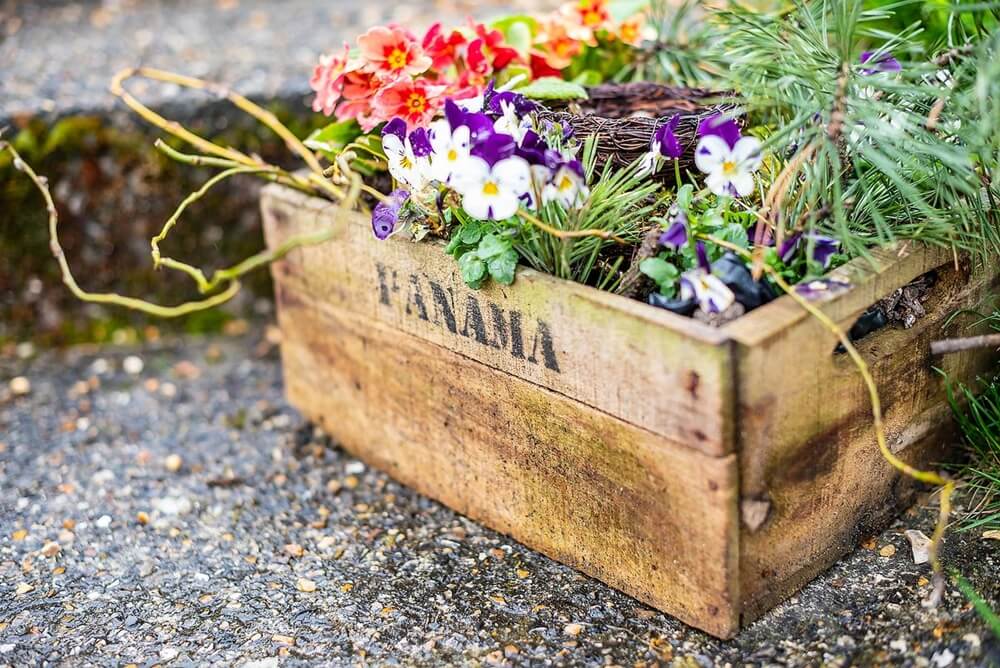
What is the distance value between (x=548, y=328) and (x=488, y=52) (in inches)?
28.1

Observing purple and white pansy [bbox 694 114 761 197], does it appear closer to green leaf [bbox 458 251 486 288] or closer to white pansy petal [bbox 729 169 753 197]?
white pansy petal [bbox 729 169 753 197]

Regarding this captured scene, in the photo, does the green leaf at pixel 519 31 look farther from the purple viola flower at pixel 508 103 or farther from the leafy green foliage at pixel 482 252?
the leafy green foliage at pixel 482 252

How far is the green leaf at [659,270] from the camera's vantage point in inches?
61.5

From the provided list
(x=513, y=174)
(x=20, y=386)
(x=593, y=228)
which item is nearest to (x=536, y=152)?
(x=513, y=174)

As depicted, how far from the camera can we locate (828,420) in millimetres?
1597

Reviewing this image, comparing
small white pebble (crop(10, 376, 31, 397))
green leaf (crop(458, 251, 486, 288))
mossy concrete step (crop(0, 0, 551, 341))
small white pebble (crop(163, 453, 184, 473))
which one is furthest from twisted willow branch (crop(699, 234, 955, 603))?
small white pebble (crop(10, 376, 31, 397))

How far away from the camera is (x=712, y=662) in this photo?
160 centimetres

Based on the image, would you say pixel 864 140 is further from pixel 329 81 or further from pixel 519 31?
pixel 329 81

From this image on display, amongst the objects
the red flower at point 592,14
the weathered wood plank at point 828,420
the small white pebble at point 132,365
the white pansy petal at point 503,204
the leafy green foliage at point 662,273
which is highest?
the red flower at point 592,14

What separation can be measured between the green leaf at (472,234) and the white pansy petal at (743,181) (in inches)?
15.9

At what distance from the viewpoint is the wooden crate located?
58.7 inches

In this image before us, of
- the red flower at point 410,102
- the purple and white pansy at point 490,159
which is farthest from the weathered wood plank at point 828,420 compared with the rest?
the red flower at point 410,102

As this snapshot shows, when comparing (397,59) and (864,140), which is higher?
(397,59)

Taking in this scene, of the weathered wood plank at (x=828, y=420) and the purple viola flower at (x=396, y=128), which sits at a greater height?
the purple viola flower at (x=396, y=128)
